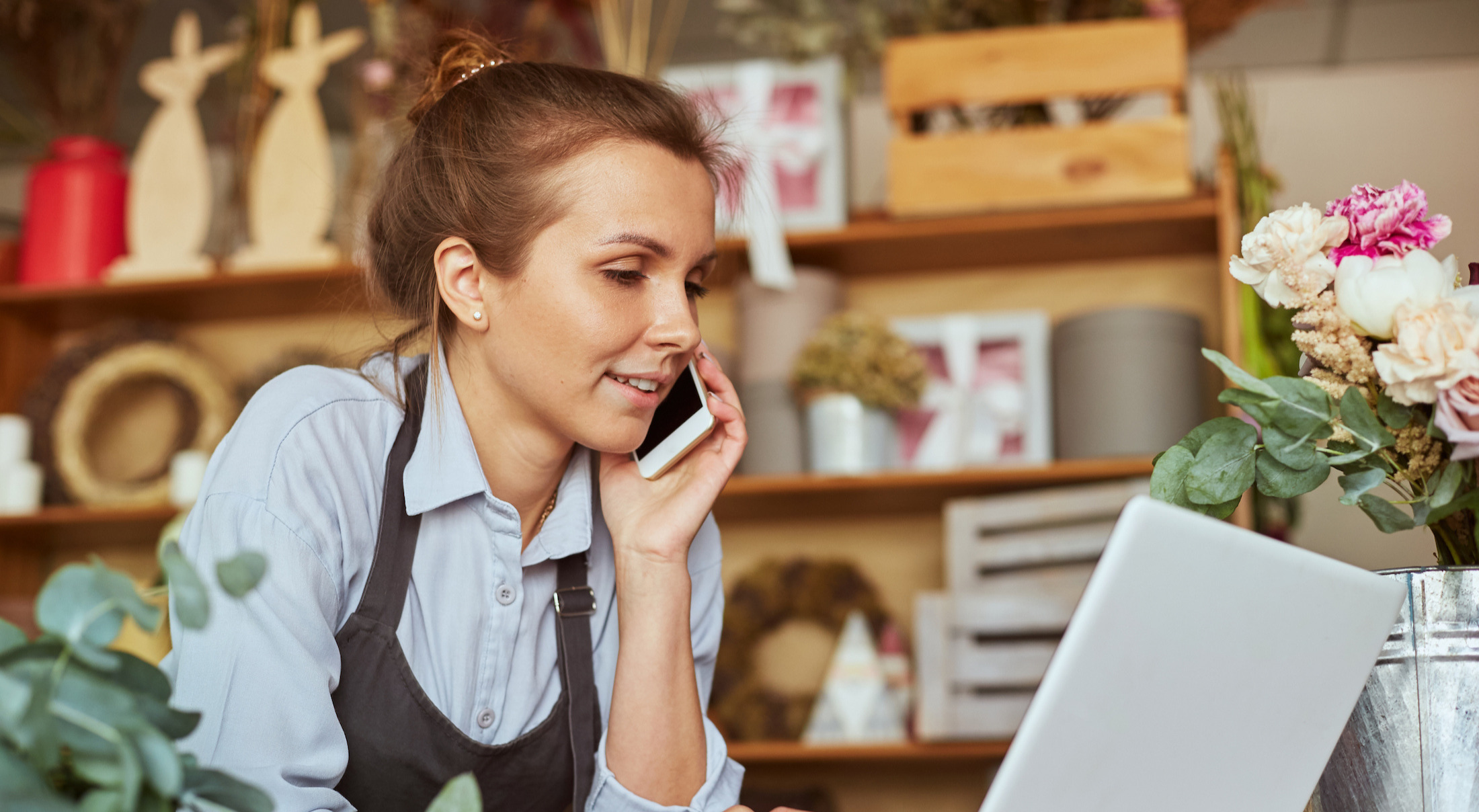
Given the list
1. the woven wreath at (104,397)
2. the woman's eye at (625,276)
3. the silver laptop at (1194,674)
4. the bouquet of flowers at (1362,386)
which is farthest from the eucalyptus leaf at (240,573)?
the woven wreath at (104,397)

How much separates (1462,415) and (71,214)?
116 inches

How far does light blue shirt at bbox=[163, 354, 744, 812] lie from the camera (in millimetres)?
991

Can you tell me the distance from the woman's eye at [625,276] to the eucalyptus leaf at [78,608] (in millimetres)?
780

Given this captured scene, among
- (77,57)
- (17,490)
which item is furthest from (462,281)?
(77,57)

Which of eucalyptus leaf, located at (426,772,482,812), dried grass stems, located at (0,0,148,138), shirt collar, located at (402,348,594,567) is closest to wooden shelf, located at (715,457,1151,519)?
shirt collar, located at (402,348,594,567)

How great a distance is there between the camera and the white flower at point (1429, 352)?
76cm

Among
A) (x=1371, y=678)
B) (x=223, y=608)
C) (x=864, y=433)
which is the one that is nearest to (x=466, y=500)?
(x=223, y=608)

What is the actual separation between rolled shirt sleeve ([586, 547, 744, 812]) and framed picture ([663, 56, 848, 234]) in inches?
50.0

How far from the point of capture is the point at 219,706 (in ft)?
3.22

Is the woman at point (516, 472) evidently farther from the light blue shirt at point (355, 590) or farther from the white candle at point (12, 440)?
the white candle at point (12, 440)

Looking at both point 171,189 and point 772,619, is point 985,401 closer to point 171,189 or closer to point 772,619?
point 772,619

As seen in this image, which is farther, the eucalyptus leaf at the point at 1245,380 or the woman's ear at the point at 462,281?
the woman's ear at the point at 462,281

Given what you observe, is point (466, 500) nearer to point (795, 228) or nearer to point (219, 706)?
point (219, 706)

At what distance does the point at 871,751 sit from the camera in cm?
246
